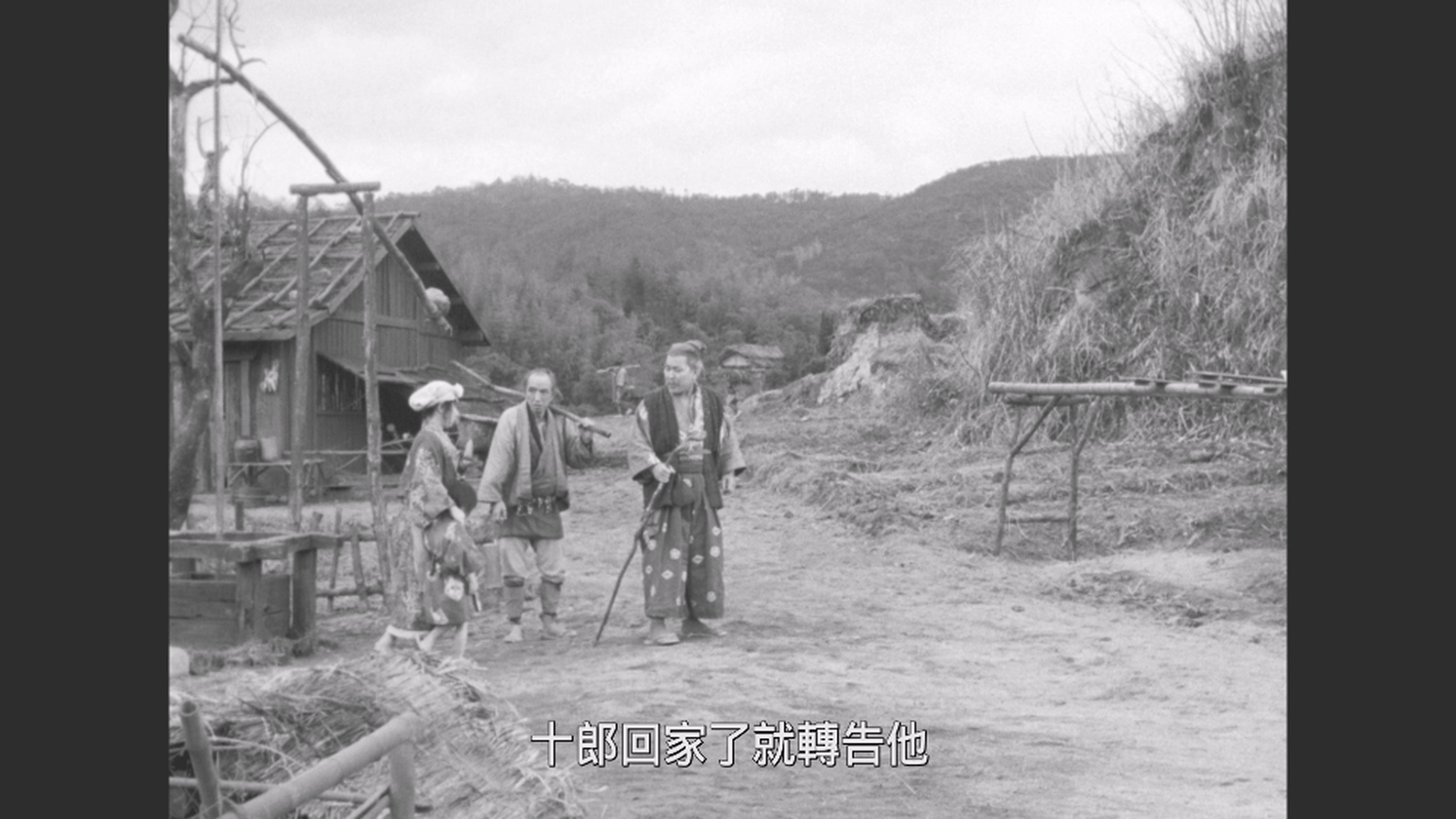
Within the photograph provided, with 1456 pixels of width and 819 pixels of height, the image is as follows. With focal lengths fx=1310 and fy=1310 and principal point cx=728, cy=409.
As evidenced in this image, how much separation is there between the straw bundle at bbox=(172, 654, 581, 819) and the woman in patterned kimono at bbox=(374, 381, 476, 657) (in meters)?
2.76

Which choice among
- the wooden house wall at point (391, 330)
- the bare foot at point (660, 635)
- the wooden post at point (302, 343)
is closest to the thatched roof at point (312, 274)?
the wooden house wall at point (391, 330)

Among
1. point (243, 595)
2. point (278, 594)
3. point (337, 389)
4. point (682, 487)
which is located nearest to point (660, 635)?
point (682, 487)

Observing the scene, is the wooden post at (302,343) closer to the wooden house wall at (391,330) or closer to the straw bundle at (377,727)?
the straw bundle at (377,727)

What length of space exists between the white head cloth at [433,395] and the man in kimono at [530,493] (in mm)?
627

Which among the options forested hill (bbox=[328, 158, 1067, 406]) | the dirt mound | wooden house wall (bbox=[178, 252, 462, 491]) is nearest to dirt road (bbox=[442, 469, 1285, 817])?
wooden house wall (bbox=[178, 252, 462, 491])

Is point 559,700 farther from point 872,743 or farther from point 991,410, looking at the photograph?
point 991,410

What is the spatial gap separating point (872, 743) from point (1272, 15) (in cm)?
1306

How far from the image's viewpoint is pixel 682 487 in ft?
22.0

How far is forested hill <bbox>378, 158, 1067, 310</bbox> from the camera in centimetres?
3841

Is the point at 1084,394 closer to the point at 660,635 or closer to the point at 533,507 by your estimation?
the point at 660,635

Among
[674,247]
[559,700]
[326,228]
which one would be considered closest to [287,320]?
[326,228]

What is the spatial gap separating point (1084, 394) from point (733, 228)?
134 feet

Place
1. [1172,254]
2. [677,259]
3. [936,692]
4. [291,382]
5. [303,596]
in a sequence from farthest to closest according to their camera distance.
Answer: [677,259] < [291,382] < [1172,254] < [303,596] < [936,692]

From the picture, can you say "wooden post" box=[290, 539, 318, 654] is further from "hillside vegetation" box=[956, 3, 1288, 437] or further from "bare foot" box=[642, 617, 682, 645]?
"hillside vegetation" box=[956, 3, 1288, 437]
